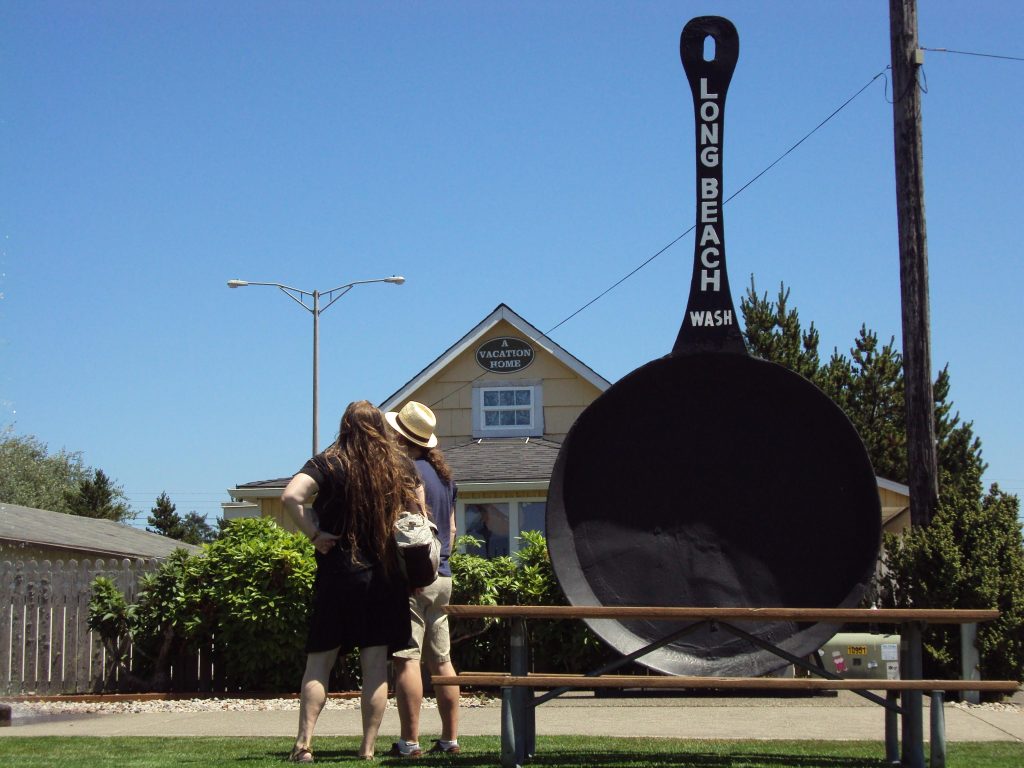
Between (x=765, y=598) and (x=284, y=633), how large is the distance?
5712 mm

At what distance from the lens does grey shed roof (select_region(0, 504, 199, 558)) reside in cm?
2489

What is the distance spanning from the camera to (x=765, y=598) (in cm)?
660

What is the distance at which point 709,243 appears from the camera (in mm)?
6652

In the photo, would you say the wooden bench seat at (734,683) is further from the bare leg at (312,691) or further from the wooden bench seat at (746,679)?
the bare leg at (312,691)

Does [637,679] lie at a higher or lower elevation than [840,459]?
lower

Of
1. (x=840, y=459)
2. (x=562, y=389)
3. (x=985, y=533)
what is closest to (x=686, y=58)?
(x=840, y=459)

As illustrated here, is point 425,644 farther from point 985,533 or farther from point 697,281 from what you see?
point 985,533

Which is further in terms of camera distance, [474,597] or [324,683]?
[474,597]

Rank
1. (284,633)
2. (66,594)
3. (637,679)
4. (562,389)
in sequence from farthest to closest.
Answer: (562,389) → (66,594) → (284,633) → (637,679)

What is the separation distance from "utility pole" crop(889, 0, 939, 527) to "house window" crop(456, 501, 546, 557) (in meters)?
8.68

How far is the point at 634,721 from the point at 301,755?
337cm

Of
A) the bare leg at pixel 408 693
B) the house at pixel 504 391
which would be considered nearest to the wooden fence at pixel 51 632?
the bare leg at pixel 408 693

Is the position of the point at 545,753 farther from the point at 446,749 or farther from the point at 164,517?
the point at 164,517

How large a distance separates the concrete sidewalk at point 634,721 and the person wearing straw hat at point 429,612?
997mm
